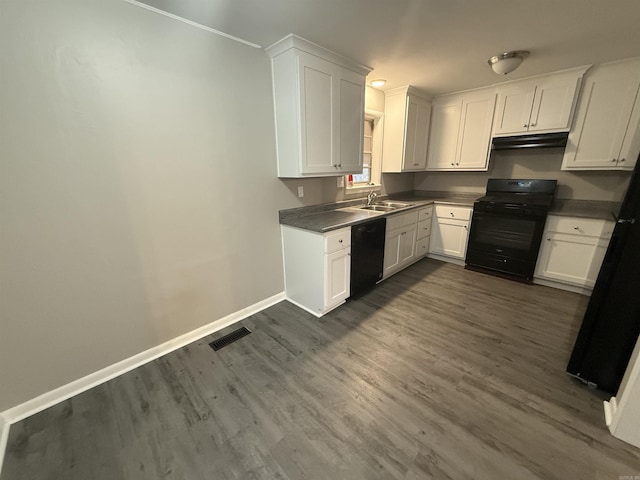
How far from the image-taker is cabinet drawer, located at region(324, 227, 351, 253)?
2.30 metres

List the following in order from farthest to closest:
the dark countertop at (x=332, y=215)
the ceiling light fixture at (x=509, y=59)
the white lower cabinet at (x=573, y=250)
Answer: the white lower cabinet at (x=573, y=250) < the dark countertop at (x=332, y=215) < the ceiling light fixture at (x=509, y=59)

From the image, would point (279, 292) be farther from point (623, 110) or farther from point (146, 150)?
point (623, 110)

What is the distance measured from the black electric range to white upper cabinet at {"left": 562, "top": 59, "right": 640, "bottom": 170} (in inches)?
18.8

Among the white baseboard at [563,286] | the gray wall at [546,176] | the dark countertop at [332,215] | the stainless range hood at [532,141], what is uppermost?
the stainless range hood at [532,141]

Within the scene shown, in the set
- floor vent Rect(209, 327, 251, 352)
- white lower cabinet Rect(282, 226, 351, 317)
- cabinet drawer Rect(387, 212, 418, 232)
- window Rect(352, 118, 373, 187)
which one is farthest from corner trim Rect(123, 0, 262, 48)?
floor vent Rect(209, 327, 251, 352)

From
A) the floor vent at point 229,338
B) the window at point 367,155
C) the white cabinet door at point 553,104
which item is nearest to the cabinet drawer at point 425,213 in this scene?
the window at point 367,155

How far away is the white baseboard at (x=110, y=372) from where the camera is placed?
1538mm

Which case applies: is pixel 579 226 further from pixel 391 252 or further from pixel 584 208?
pixel 391 252

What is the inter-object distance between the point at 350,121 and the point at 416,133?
59.9 inches

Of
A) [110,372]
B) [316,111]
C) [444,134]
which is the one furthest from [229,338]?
[444,134]

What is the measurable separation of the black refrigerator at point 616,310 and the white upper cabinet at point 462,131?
233 cm

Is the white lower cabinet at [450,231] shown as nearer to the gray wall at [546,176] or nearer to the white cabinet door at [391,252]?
the gray wall at [546,176]

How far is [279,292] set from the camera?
2.83m

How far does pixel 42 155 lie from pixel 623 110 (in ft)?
16.4
